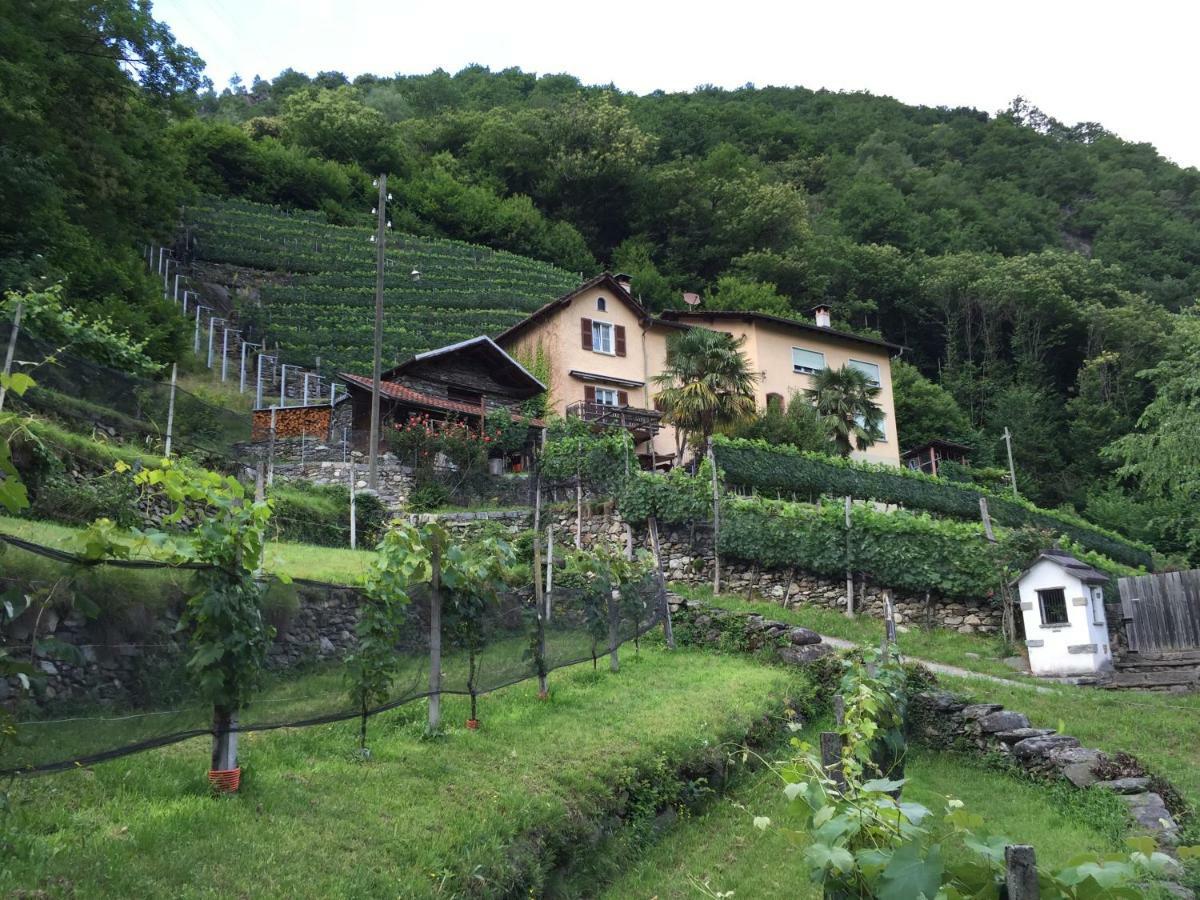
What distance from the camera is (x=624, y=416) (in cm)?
3178

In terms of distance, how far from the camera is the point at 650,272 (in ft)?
188

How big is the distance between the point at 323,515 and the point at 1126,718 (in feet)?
49.7

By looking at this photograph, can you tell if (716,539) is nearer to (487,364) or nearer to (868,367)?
(487,364)

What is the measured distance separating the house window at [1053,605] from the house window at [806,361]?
70.3 feet

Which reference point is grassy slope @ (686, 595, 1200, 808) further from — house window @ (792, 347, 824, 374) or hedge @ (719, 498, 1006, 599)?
house window @ (792, 347, 824, 374)

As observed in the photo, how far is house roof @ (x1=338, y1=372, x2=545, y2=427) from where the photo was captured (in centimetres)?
2509

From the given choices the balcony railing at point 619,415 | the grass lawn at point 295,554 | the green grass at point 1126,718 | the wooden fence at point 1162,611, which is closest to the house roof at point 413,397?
the balcony railing at point 619,415

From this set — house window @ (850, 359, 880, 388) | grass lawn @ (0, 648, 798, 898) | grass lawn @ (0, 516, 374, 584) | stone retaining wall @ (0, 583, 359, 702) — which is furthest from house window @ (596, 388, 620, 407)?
stone retaining wall @ (0, 583, 359, 702)

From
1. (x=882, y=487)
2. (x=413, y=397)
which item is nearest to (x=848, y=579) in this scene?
(x=882, y=487)

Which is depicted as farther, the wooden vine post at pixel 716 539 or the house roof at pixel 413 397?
the house roof at pixel 413 397

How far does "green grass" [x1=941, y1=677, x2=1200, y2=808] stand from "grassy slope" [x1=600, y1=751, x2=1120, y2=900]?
1.50 metres

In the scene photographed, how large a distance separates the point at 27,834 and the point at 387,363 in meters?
37.5

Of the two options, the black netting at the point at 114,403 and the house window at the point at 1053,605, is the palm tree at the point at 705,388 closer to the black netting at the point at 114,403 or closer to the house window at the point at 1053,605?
the house window at the point at 1053,605

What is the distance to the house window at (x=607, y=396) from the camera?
3512 cm
